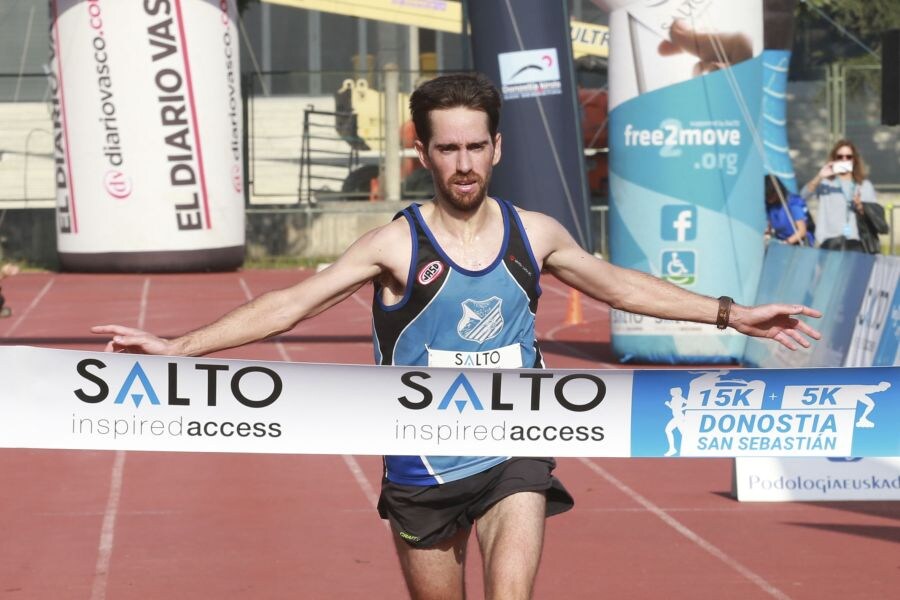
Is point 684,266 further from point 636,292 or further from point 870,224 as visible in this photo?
point 636,292

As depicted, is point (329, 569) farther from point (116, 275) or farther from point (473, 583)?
point (116, 275)

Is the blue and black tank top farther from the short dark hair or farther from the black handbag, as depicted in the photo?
the black handbag

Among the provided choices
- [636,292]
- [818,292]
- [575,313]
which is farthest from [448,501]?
[575,313]

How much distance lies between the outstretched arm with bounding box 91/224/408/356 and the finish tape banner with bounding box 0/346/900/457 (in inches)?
5.8

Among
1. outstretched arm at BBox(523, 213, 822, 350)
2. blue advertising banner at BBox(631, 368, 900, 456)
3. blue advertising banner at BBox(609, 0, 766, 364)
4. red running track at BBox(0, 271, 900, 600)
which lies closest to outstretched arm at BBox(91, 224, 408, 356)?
outstretched arm at BBox(523, 213, 822, 350)

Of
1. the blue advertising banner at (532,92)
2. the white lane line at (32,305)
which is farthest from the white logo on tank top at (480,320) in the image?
the blue advertising banner at (532,92)

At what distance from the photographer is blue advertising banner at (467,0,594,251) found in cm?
2370

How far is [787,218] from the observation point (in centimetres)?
1750

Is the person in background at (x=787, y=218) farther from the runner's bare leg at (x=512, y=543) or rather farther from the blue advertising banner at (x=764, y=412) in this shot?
the runner's bare leg at (x=512, y=543)

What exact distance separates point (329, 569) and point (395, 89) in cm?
2208

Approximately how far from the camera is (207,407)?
516cm

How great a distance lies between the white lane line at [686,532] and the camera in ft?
24.2

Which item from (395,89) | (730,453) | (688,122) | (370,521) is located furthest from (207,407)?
(395,89)

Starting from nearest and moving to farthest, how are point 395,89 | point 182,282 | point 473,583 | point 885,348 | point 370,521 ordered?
point 473,583 < point 370,521 < point 885,348 < point 182,282 < point 395,89
